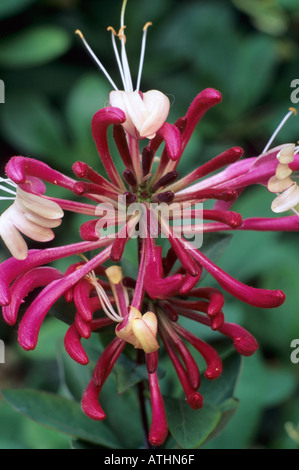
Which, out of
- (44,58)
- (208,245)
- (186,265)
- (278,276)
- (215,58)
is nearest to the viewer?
(186,265)

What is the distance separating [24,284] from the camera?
0.93 m

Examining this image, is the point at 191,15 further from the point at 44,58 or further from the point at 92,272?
the point at 92,272

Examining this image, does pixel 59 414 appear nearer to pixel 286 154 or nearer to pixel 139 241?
pixel 139 241

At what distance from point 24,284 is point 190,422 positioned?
390 millimetres

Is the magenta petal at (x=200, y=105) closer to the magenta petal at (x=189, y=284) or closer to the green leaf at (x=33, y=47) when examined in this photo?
the magenta petal at (x=189, y=284)

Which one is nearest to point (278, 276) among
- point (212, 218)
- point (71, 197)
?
point (71, 197)

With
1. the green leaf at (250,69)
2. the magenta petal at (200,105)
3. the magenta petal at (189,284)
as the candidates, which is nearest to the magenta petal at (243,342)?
the magenta petal at (189,284)

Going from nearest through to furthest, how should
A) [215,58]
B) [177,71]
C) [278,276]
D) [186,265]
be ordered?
[186,265]
[278,276]
[215,58]
[177,71]

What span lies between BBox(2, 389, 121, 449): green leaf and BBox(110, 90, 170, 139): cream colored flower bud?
0.62 metres

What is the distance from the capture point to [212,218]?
947mm

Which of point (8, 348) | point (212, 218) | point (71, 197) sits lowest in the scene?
point (8, 348)

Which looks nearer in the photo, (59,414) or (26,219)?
(26,219)

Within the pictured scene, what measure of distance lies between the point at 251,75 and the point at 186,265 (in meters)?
1.72

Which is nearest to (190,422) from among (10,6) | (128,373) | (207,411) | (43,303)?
(207,411)
